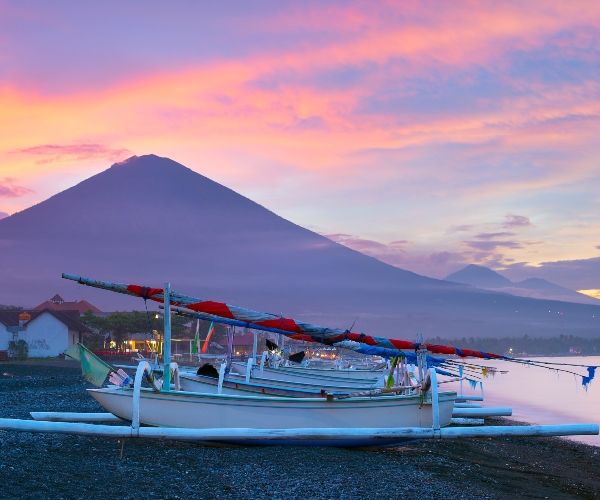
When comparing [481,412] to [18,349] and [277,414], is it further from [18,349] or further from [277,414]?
[18,349]

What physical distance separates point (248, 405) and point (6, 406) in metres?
13.5

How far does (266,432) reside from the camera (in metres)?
14.9

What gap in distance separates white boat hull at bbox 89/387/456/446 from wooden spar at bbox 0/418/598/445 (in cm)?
80

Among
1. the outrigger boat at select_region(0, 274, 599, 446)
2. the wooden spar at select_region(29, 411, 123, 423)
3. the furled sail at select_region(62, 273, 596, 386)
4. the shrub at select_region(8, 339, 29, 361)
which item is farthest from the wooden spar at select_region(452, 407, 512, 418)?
the shrub at select_region(8, 339, 29, 361)

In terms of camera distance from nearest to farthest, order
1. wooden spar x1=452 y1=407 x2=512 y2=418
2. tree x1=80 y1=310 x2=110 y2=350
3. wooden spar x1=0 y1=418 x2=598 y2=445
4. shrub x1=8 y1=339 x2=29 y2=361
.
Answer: wooden spar x1=0 y1=418 x2=598 y2=445
wooden spar x1=452 y1=407 x2=512 y2=418
shrub x1=8 y1=339 x2=29 y2=361
tree x1=80 y1=310 x2=110 y2=350

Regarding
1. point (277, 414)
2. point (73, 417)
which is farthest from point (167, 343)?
point (277, 414)

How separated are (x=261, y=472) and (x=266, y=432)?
143 centimetres

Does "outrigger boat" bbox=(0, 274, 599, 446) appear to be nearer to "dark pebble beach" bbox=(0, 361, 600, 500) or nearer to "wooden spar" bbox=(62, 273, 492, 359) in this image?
"wooden spar" bbox=(62, 273, 492, 359)

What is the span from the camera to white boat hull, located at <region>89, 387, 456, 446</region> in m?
16.0

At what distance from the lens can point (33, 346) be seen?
7575cm

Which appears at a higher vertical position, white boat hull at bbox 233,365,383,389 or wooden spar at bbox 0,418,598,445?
white boat hull at bbox 233,365,383,389

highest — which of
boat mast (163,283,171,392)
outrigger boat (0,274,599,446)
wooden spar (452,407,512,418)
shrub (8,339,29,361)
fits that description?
boat mast (163,283,171,392)

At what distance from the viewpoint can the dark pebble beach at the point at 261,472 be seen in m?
11.8

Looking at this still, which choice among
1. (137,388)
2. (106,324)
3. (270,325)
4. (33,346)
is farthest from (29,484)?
(106,324)
